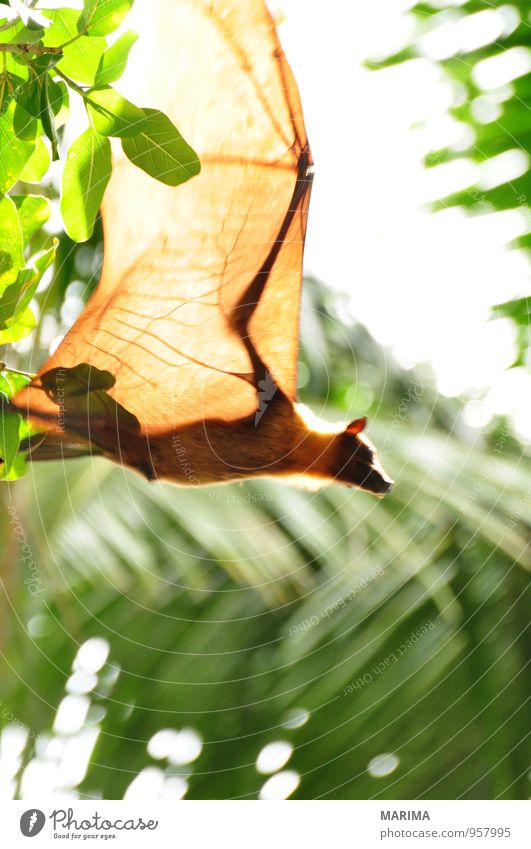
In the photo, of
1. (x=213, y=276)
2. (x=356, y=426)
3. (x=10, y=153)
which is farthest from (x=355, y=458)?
(x=10, y=153)

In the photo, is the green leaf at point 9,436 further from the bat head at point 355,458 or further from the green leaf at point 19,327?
the bat head at point 355,458

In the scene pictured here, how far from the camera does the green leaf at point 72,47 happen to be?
23 cm

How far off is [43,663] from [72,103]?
1.02 ft

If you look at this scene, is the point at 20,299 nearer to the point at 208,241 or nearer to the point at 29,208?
the point at 29,208

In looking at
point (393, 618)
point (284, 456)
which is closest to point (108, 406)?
point (284, 456)

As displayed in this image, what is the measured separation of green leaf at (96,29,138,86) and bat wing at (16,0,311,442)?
146 millimetres

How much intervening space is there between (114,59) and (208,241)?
6.2 inches

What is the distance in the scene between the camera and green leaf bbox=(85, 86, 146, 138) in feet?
0.73

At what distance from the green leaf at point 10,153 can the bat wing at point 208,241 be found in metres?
0.14

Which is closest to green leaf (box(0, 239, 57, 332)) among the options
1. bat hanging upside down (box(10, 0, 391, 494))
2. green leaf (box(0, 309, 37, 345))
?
green leaf (box(0, 309, 37, 345))

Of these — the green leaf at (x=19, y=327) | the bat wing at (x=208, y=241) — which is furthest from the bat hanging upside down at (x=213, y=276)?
the green leaf at (x=19, y=327)

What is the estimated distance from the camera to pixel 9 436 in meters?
0.26

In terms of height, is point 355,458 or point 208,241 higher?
point 208,241

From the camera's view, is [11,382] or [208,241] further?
[208,241]
